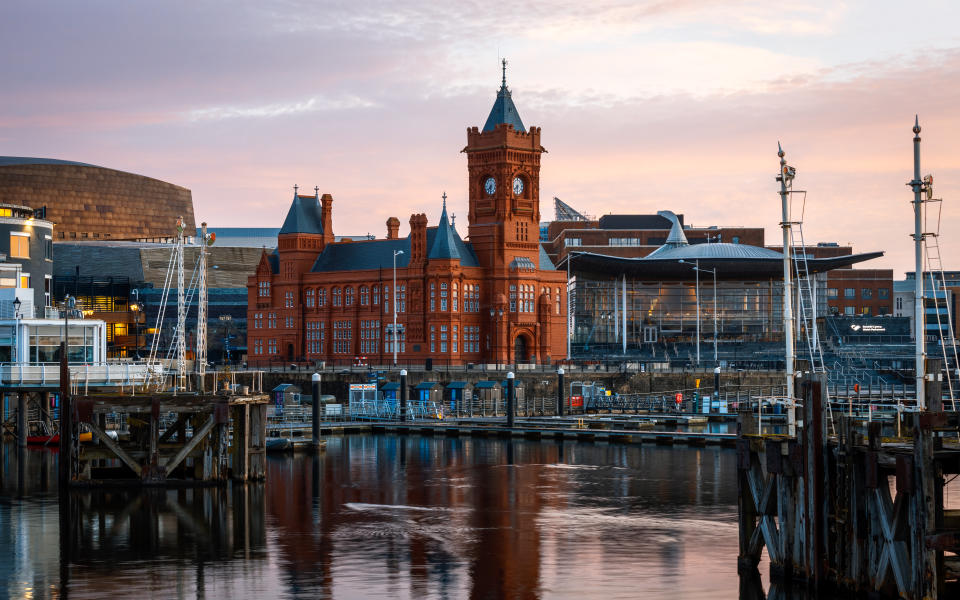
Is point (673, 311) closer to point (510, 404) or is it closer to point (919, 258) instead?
point (510, 404)

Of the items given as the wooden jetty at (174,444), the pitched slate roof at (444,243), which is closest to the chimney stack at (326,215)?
the pitched slate roof at (444,243)

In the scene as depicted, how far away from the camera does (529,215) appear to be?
419ft

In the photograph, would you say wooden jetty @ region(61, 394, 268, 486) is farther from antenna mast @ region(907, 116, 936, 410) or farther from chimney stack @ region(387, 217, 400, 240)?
chimney stack @ region(387, 217, 400, 240)

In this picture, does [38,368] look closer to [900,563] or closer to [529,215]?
[900,563]

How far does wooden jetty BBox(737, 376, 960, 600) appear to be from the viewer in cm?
2902

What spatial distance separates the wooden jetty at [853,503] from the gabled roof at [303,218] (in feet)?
351

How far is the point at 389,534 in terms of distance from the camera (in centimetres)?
4566

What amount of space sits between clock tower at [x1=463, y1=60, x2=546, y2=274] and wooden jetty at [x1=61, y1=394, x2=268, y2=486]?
69.9m

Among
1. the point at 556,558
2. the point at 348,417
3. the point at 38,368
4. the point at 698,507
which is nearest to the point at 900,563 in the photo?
the point at 556,558

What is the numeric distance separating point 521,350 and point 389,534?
8240cm

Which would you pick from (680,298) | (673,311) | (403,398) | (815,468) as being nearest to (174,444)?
(815,468)

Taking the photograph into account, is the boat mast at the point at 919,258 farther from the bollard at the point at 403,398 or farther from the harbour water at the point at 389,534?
the bollard at the point at 403,398

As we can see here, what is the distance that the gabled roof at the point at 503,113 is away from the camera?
419ft

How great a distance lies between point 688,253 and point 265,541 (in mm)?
120231
